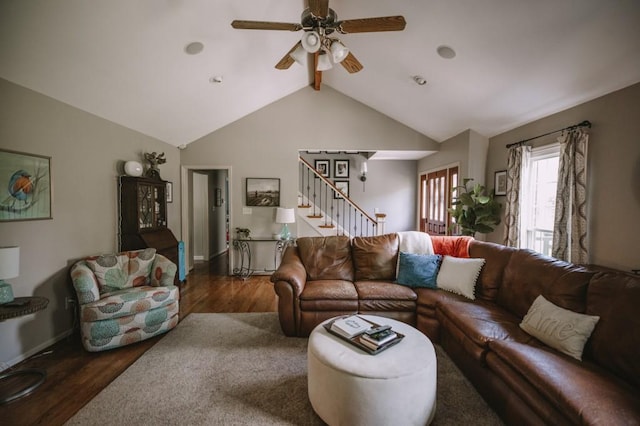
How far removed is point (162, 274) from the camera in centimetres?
306

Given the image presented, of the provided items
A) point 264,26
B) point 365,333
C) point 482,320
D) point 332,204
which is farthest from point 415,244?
point 332,204

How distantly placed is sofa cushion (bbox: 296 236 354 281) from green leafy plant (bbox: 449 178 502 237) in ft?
6.15

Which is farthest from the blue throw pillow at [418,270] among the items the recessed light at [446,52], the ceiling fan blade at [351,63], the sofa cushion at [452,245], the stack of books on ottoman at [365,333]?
the recessed light at [446,52]

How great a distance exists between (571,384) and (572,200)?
214 centimetres

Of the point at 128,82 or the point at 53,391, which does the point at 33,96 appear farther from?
the point at 53,391

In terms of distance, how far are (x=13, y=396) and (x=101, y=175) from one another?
2259mm

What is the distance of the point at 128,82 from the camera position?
297 cm

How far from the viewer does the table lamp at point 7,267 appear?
1940 millimetres

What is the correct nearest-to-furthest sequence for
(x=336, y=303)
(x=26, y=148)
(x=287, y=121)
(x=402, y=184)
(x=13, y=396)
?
(x=13, y=396) → (x=26, y=148) → (x=336, y=303) → (x=287, y=121) → (x=402, y=184)

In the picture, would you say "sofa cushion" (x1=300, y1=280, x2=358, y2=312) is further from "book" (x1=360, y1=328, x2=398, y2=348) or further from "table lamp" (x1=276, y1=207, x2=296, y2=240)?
"table lamp" (x1=276, y1=207, x2=296, y2=240)

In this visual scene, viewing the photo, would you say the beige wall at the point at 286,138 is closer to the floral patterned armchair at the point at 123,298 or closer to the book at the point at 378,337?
the floral patterned armchair at the point at 123,298

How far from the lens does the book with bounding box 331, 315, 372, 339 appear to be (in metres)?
1.88

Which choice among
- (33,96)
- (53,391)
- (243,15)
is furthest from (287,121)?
(53,391)

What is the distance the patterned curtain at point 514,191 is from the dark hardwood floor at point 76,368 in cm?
326
